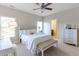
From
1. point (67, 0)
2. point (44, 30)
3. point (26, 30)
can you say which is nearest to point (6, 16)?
point (26, 30)

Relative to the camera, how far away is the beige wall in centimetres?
462

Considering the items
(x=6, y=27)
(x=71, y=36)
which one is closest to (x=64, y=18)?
(x=71, y=36)

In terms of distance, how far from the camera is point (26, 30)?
4.97m

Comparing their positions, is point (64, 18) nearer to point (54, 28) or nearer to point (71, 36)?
point (54, 28)

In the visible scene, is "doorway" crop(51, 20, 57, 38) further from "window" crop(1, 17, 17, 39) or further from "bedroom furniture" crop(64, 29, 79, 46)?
"window" crop(1, 17, 17, 39)

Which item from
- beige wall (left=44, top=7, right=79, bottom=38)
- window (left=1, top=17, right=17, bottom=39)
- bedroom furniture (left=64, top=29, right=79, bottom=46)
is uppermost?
beige wall (left=44, top=7, right=79, bottom=38)

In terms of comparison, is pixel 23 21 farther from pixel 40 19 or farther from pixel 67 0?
pixel 67 0

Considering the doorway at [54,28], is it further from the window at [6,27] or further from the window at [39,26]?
the window at [6,27]

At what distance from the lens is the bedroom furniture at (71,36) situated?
4.36 metres

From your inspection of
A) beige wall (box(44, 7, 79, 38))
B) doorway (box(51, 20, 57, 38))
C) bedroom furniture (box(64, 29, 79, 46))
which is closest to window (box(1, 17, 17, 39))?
beige wall (box(44, 7, 79, 38))

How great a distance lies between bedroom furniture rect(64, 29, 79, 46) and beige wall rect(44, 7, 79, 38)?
46 centimetres

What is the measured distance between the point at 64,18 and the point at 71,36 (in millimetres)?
1152

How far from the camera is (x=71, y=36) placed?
4637 millimetres

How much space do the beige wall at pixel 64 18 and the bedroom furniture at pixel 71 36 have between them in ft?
1.49
